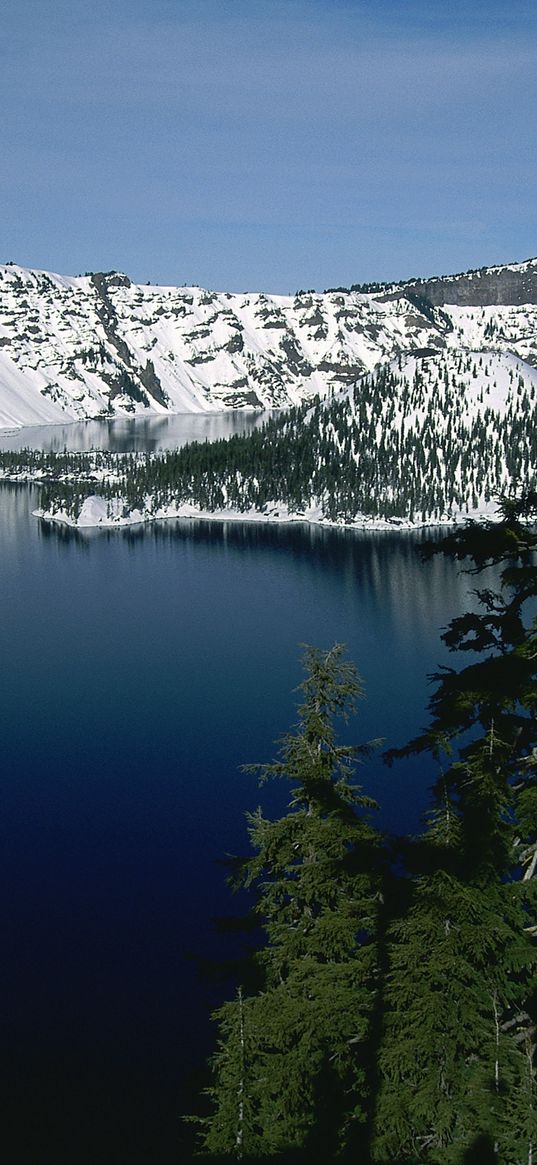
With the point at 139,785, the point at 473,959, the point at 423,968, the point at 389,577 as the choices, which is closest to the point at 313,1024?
the point at 423,968

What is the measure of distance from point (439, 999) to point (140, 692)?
86.6 m

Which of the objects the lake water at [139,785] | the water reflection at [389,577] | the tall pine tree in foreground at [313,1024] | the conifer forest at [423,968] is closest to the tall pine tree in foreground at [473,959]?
the conifer forest at [423,968]

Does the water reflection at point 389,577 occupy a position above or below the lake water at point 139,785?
above

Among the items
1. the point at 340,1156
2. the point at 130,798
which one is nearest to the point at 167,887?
the point at 130,798

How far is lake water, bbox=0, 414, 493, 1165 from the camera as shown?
1730 inches

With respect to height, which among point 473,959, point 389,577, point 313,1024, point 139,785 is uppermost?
point 473,959

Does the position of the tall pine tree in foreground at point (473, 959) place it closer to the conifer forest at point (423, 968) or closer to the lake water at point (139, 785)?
the conifer forest at point (423, 968)

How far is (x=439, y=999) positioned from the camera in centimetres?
1498

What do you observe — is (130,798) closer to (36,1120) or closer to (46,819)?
(46,819)

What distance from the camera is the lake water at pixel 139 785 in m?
43.9

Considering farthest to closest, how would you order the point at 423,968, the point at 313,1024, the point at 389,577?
the point at 389,577 < the point at 313,1024 < the point at 423,968

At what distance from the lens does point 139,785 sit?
2990 inches

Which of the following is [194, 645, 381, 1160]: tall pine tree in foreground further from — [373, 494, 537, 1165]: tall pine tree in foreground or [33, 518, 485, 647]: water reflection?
[33, 518, 485, 647]: water reflection

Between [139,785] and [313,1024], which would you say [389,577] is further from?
[313,1024]
